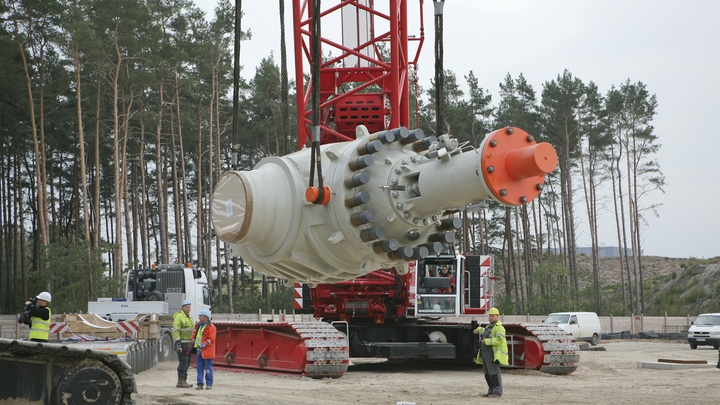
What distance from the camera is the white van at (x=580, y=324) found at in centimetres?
3591

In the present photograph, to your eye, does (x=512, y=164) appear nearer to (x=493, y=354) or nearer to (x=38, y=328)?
(x=493, y=354)

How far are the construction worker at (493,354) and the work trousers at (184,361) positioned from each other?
17.5 ft

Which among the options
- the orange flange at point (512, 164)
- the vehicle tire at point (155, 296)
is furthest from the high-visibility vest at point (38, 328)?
the vehicle tire at point (155, 296)

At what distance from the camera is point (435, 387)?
48.2 ft

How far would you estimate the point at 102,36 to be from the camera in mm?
43281

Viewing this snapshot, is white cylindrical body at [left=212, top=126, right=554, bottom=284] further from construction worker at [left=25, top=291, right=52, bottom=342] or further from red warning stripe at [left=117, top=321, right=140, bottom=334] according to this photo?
red warning stripe at [left=117, top=321, right=140, bottom=334]

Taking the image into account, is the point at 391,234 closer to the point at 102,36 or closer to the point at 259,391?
the point at 259,391

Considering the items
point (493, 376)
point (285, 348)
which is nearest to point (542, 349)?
point (493, 376)

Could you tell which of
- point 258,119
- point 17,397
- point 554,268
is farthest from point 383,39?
point 258,119

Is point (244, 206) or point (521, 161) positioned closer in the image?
point (521, 161)

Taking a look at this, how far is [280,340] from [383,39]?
22.4 feet

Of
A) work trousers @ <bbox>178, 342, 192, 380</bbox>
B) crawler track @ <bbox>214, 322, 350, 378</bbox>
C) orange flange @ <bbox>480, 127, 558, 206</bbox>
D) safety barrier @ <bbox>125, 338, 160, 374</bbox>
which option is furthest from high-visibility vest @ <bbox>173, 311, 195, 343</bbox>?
orange flange @ <bbox>480, 127, 558, 206</bbox>

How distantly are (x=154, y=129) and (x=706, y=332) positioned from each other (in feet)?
109

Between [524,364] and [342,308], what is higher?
[342,308]
